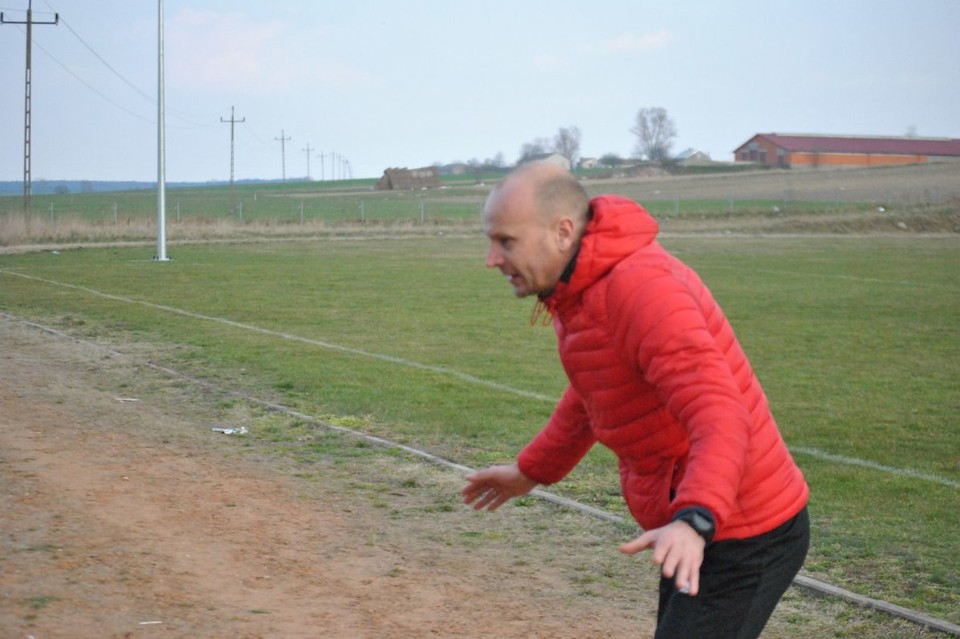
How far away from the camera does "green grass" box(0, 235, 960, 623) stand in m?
8.13

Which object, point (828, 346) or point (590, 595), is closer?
point (590, 595)

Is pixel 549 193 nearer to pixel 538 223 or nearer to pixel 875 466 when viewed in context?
pixel 538 223

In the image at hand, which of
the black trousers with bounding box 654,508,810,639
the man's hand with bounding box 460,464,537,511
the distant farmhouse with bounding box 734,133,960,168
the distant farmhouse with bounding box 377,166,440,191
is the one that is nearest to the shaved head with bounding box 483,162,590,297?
the black trousers with bounding box 654,508,810,639

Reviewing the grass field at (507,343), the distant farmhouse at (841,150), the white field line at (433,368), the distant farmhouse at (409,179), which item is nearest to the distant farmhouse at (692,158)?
the distant farmhouse at (841,150)

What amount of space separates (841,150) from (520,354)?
114m

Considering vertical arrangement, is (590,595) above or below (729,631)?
below

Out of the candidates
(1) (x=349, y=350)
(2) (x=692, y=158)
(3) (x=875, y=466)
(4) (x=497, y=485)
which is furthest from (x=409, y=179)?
(4) (x=497, y=485)

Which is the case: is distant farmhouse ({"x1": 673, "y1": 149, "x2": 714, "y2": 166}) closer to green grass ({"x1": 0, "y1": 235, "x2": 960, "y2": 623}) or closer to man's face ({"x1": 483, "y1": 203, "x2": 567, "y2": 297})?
green grass ({"x1": 0, "y1": 235, "x2": 960, "y2": 623})

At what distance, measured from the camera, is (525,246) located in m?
3.07

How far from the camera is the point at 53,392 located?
1223 centimetres

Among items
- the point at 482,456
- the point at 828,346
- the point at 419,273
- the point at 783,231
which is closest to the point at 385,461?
the point at 482,456

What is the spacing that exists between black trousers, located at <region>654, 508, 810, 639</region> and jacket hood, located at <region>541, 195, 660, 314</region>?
2.60 feet

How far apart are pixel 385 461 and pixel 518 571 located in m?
2.93

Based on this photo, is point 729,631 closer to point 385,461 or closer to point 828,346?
point 385,461
